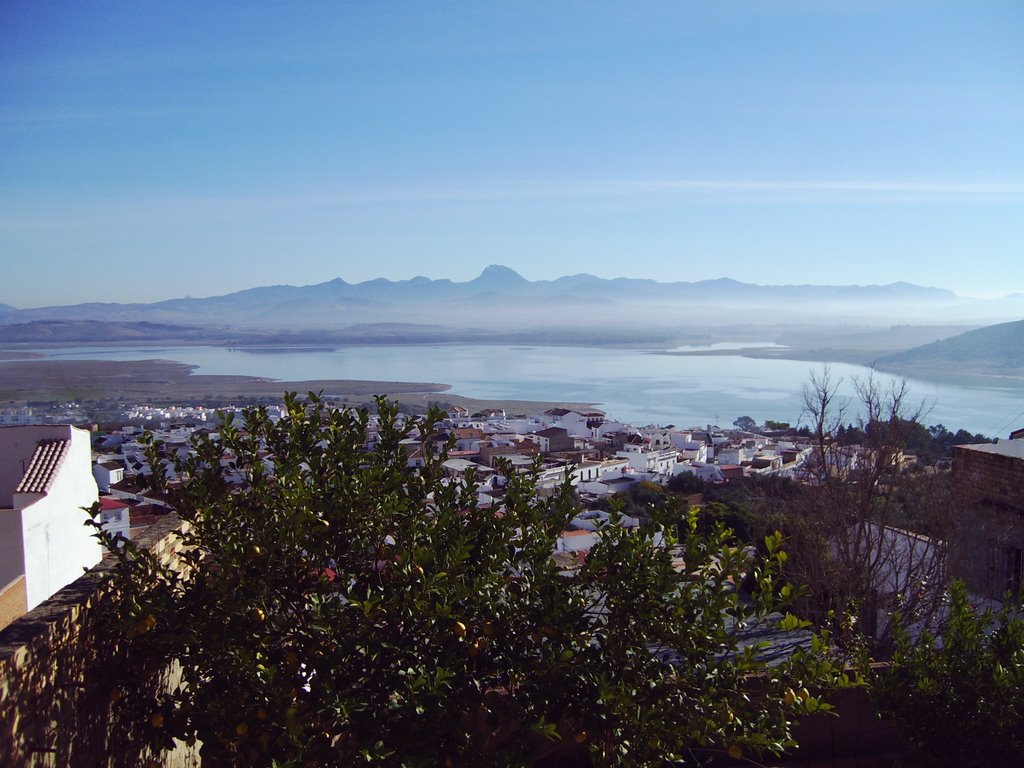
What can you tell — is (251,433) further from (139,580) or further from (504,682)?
(504,682)

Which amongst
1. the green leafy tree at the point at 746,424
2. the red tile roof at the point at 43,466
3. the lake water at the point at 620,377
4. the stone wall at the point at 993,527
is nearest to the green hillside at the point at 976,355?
the lake water at the point at 620,377

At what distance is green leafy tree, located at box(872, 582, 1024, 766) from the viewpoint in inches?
128

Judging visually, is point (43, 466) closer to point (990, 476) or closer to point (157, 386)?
point (990, 476)

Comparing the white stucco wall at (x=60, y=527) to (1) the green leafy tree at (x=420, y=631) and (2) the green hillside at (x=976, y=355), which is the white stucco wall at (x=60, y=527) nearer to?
(1) the green leafy tree at (x=420, y=631)

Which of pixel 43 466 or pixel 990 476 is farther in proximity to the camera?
pixel 990 476

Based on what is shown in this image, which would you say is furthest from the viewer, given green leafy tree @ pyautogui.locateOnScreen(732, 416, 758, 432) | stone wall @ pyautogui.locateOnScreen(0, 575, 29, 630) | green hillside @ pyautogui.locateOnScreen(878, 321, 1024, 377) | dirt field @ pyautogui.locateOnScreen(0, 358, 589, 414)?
green leafy tree @ pyautogui.locateOnScreen(732, 416, 758, 432)

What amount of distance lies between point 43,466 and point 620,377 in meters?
53.1

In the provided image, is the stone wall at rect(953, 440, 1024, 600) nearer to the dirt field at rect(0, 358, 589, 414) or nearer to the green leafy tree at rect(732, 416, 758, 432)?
the dirt field at rect(0, 358, 589, 414)

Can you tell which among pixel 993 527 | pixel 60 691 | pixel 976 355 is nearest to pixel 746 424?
pixel 976 355

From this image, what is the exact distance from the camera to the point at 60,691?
8.71 ft

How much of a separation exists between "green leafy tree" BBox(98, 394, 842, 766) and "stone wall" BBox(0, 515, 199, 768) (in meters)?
0.13

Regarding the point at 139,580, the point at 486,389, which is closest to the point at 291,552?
the point at 139,580

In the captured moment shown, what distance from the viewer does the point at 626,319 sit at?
19300 cm

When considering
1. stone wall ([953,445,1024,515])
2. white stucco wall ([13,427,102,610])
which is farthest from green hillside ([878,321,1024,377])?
white stucco wall ([13,427,102,610])
